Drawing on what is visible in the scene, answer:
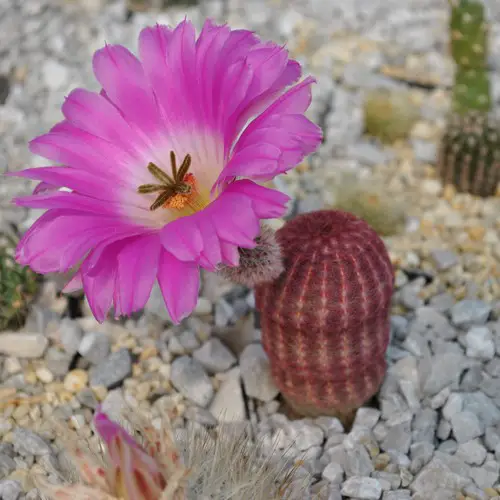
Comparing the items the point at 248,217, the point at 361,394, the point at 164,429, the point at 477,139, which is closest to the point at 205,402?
the point at 361,394

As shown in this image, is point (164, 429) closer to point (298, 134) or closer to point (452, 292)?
point (298, 134)

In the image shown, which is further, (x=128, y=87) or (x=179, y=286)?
(x=128, y=87)

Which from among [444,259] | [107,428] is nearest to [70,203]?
[107,428]

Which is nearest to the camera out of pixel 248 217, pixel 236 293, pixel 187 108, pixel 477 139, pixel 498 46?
pixel 248 217

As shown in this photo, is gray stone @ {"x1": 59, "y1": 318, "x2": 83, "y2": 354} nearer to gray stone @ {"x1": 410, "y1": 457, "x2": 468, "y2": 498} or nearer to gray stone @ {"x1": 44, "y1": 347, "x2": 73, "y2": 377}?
gray stone @ {"x1": 44, "y1": 347, "x2": 73, "y2": 377}

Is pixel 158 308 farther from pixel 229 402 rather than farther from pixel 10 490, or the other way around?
pixel 10 490

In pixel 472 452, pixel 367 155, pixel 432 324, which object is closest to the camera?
pixel 472 452

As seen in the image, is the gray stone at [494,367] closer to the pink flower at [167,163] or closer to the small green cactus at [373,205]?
the small green cactus at [373,205]
